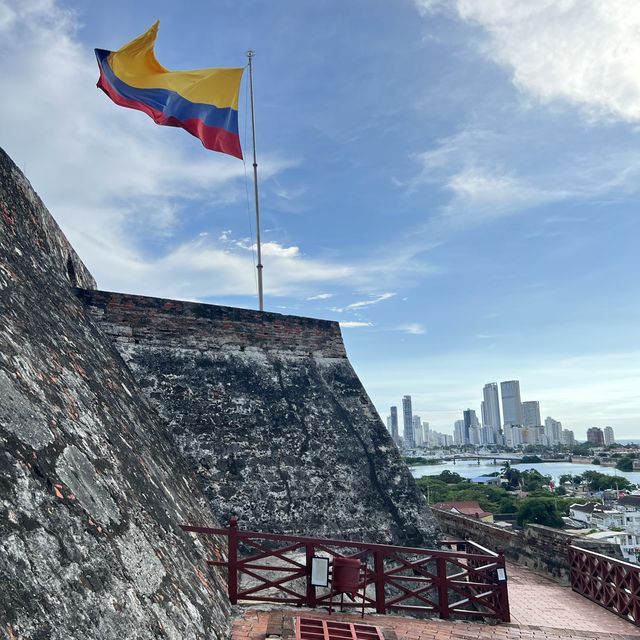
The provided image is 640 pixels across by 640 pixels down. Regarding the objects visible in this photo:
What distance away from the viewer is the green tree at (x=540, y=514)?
115ft

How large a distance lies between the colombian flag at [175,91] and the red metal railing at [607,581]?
9.13 meters

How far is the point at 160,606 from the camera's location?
3064 millimetres

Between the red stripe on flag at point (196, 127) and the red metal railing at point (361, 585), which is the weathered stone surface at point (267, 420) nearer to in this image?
the red metal railing at point (361, 585)

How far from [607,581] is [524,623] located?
2058 millimetres

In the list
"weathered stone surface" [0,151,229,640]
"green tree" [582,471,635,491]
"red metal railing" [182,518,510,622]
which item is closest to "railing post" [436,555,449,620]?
"red metal railing" [182,518,510,622]

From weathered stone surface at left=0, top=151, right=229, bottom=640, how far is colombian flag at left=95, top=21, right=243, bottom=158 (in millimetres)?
3488

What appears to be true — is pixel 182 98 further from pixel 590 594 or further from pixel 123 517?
pixel 590 594

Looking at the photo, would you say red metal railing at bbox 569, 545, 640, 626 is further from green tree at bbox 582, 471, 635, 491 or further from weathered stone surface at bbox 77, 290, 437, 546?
green tree at bbox 582, 471, 635, 491

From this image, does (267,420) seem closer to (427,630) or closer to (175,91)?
(427,630)

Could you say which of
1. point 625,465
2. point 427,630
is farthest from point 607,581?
point 625,465

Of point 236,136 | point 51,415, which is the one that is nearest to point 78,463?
point 51,415

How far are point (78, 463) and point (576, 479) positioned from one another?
114m

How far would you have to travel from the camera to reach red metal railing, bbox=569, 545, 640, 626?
6.96 meters

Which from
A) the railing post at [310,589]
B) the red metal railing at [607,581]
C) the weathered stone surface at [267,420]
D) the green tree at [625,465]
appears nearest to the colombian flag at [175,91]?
the weathered stone surface at [267,420]
